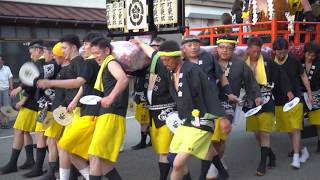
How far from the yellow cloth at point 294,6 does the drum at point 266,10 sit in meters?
0.27

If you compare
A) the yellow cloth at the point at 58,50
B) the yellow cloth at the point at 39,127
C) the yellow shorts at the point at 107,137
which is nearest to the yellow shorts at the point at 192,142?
the yellow shorts at the point at 107,137

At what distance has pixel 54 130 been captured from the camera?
6070 mm

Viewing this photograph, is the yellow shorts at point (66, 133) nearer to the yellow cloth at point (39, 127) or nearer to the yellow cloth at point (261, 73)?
the yellow cloth at point (39, 127)

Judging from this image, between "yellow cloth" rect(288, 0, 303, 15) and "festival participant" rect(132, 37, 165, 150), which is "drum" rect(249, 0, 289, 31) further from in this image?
"festival participant" rect(132, 37, 165, 150)

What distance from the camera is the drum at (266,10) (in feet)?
27.4

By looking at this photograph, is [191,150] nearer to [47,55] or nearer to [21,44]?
[47,55]

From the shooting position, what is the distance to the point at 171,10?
317 inches

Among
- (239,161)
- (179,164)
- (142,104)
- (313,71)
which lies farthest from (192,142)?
(313,71)

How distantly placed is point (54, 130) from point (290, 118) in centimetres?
321

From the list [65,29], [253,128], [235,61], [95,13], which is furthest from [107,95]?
[95,13]

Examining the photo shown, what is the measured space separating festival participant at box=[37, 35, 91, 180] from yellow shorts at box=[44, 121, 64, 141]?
0.37 m

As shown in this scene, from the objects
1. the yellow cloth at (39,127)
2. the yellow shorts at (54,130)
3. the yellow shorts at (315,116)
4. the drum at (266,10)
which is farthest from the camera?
the drum at (266,10)

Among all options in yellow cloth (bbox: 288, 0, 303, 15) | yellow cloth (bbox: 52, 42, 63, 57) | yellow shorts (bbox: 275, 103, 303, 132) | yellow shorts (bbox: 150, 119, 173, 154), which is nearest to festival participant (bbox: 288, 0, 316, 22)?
yellow cloth (bbox: 288, 0, 303, 15)

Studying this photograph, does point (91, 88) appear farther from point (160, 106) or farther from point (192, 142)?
point (192, 142)
